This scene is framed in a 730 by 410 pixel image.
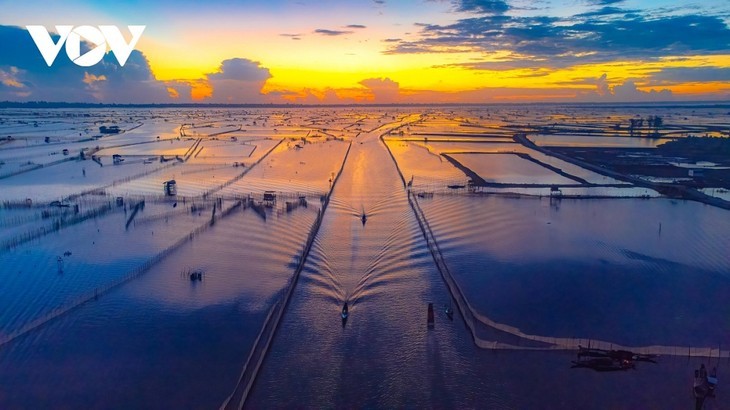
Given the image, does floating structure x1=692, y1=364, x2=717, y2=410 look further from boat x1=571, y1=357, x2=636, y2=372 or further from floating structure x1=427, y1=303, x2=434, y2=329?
floating structure x1=427, y1=303, x2=434, y2=329

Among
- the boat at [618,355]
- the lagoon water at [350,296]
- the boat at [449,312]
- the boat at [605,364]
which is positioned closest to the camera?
the lagoon water at [350,296]

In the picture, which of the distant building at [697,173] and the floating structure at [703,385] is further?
the distant building at [697,173]

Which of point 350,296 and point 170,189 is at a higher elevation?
point 170,189

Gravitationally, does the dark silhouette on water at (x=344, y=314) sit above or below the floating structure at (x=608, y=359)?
above

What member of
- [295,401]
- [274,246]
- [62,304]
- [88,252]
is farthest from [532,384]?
[88,252]

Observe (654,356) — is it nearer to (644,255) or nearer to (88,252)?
(644,255)

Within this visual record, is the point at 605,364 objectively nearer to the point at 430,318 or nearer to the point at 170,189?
the point at 430,318

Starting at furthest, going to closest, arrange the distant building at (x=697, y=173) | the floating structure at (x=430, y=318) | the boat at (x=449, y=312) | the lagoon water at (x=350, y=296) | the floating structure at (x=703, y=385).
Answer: the distant building at (x=697, y=173) → the boat at (x=449, y=312) → the floating structure at (x=430, y=318) → the lagoon water at (x=350, y=296) → the floating structure at (x=703, y=385)

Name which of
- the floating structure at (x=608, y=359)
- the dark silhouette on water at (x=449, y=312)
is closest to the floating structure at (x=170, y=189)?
the dark silhouette on water at (x=449, y=312)

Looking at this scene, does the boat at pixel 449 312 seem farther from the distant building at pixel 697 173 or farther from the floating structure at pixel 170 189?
the distant building at pixel 697 173

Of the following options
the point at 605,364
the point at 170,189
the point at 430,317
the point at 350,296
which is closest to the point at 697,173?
the point at 605,364
